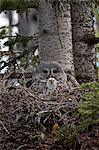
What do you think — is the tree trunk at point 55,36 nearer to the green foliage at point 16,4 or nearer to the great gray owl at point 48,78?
the green foliage at point 16,4

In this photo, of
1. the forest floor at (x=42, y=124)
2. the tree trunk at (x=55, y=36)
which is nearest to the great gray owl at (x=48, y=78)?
the tree trunk at (x=55, y=36)

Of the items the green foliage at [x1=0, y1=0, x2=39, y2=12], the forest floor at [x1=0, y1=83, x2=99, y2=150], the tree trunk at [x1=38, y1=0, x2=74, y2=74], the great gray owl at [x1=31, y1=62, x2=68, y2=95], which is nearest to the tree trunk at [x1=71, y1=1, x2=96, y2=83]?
the tree trunk at [x1=38, y1=0, x2=74, y2=74]

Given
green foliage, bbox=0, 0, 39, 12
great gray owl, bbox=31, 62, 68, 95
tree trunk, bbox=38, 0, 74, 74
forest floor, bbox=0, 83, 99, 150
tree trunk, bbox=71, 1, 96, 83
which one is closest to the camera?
forest floor, bbox=0, 83, 99, 150

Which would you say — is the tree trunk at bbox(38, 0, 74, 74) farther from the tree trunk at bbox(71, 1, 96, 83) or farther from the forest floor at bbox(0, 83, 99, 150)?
the forest floor at bbox(0, 83, 99, 150)

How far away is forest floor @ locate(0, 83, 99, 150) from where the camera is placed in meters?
4.40

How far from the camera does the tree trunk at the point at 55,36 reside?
683cm

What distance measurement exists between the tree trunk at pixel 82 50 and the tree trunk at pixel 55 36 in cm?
49

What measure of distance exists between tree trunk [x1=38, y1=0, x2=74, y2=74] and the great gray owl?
23 cm

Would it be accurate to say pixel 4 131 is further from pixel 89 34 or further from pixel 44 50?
pixel 89 34

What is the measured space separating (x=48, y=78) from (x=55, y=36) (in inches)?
27.4

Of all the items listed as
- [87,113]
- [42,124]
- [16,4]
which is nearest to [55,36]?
[16,4]

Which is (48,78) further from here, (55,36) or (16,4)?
(16,4)

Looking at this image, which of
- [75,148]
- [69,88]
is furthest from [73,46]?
[75,148]

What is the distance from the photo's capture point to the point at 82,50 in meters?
7.45
